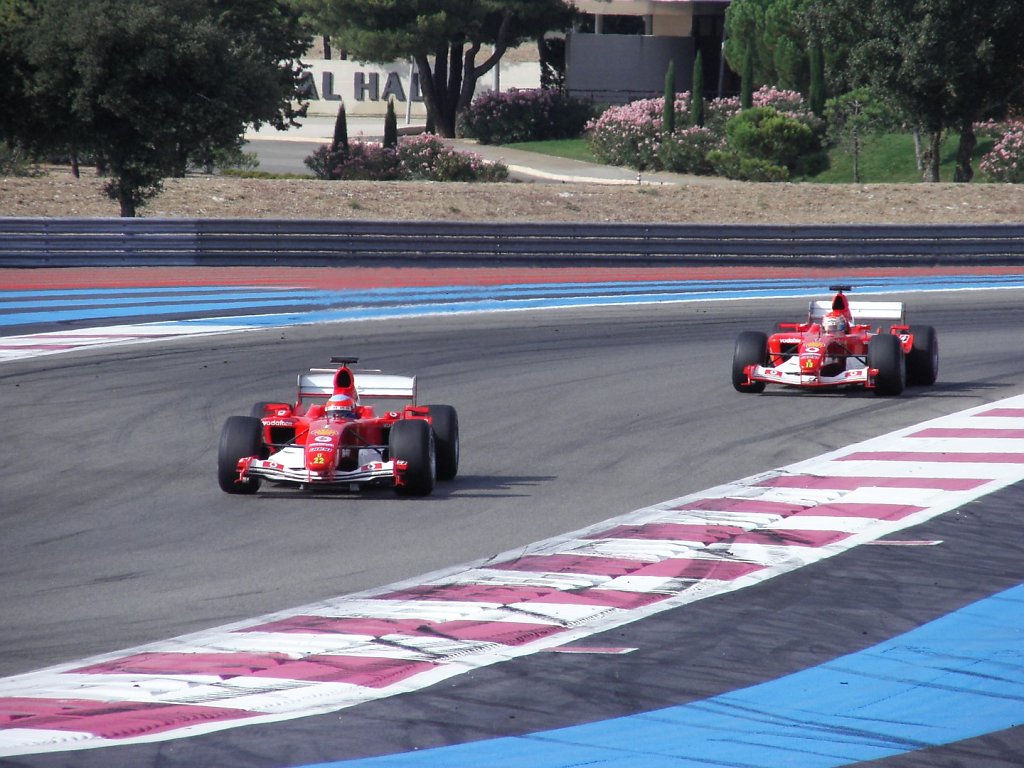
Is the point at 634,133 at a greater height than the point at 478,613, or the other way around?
the point at 634,133

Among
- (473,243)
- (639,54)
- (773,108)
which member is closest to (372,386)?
(473,243)

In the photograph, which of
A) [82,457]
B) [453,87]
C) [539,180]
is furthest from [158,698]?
[453,87]

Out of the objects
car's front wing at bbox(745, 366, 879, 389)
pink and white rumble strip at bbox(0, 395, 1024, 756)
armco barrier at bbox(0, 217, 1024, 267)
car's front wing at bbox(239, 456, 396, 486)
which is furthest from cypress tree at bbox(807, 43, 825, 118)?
car's front wing at bbox(239, 456, 396, 486)

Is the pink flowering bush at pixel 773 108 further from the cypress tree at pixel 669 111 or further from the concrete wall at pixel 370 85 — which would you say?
the concrete wall at pixel 370 85

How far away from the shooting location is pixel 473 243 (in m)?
24.0

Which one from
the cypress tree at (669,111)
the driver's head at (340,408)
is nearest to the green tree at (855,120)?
the cypress tree at (669,111)

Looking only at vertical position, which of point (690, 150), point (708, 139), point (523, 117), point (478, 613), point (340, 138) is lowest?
point (478, 613)

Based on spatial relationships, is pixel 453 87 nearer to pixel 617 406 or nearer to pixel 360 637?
pixel 617 406

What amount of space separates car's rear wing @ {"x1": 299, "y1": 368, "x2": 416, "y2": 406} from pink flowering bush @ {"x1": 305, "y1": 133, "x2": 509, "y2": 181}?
2740 centimetres

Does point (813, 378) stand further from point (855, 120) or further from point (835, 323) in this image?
point (855, 120)

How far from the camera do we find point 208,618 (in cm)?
709

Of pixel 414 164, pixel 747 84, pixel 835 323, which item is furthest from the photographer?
pixel 747 84

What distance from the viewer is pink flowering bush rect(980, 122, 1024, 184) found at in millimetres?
39000

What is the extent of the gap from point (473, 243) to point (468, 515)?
15.0 m
